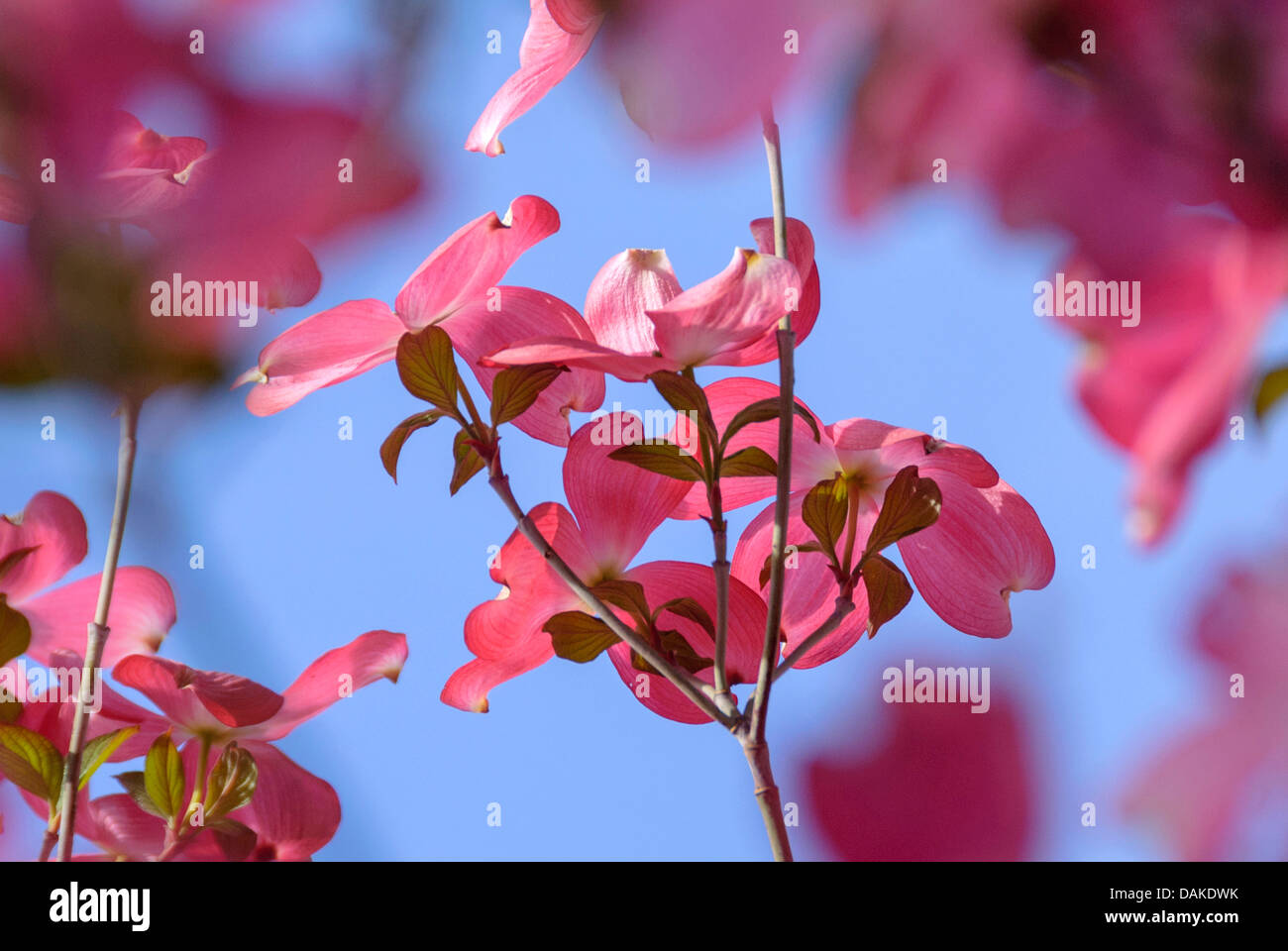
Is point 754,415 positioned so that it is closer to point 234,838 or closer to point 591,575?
point 591,575

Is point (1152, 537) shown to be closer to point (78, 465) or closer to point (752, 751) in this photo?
point (752, 751)

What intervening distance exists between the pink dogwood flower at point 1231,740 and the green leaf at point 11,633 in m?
0.35

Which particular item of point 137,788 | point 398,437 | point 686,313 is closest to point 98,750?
point 137,788

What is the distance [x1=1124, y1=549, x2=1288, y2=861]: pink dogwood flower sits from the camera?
12 cm

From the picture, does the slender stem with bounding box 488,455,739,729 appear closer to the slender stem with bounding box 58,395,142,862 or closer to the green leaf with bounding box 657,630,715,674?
the green leaf with bounding box 657,630,715,674

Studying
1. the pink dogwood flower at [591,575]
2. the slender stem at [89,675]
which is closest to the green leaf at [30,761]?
the slender stem at [89,675]

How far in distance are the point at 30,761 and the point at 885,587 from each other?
28cm

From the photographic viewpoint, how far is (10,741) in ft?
1.09

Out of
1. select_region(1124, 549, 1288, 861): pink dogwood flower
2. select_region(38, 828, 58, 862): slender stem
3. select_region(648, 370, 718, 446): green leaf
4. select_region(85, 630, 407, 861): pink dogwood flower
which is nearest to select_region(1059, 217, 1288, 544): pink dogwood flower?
select_region(1124, 549, 1288, 861): pink dogwood flower

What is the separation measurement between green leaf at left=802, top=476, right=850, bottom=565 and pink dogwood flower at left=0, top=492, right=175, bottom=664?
0.23 meters

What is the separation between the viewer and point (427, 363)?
0.29 metres
